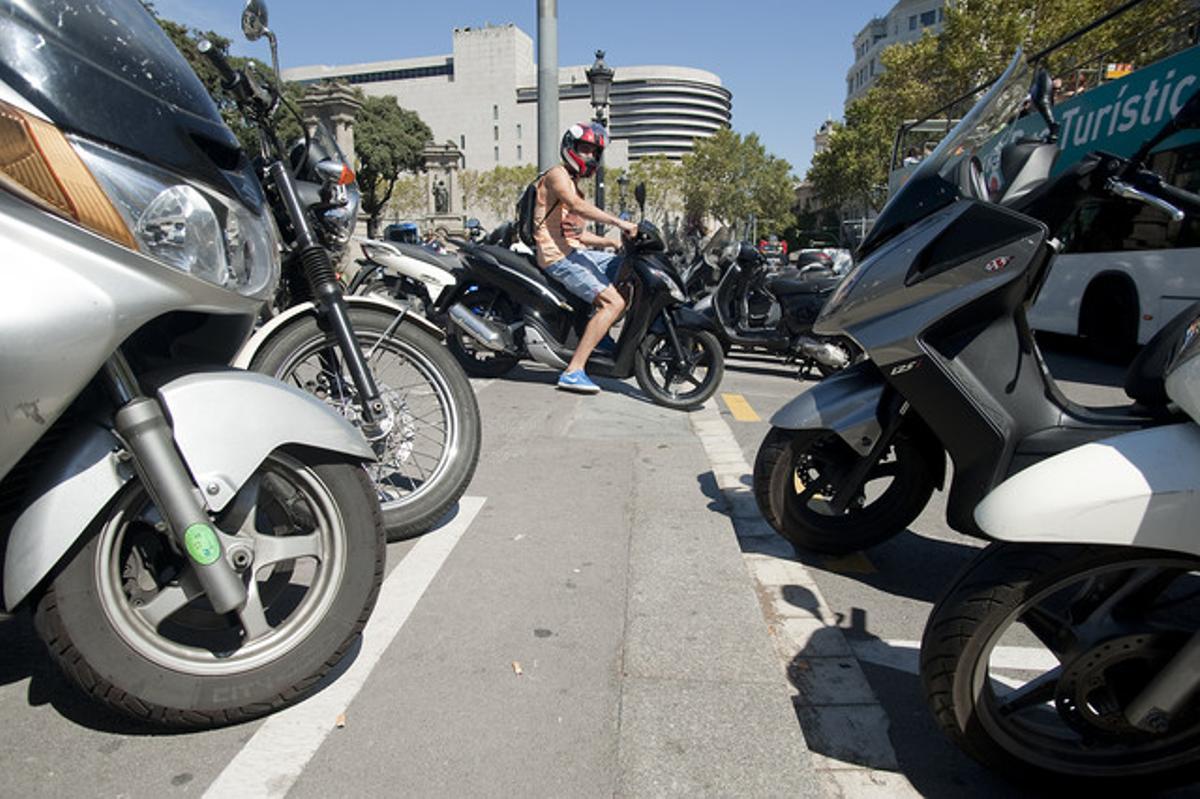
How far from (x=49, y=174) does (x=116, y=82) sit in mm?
294

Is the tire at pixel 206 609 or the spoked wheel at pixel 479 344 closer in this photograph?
the tire at pixel 206 609

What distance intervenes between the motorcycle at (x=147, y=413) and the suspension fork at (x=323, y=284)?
2.01ft

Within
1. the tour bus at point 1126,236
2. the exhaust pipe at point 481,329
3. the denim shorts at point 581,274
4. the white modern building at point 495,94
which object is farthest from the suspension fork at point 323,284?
the white modern building at point 495,94

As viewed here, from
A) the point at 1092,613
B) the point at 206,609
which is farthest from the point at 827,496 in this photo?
the point at 206,609

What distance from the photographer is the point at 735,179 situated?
79.2 meters

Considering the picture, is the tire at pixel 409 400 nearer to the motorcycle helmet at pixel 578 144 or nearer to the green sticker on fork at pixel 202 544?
the green sticker on fork at pixel 202 544

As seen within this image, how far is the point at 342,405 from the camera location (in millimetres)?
2996

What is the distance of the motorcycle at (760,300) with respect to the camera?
762 cm

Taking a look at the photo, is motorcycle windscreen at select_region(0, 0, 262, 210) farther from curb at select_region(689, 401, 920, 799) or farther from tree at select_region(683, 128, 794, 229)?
tree at select_region(683, 128, 794, 229)

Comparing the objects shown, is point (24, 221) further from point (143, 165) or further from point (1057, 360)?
point (1057, 360)

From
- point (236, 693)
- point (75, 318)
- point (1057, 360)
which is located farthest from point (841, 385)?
point (1057, 360)

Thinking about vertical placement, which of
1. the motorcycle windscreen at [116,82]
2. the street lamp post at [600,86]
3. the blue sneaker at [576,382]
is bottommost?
the blue sneaker at [576,382]

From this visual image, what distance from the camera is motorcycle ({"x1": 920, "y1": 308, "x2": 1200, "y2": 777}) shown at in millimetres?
1508

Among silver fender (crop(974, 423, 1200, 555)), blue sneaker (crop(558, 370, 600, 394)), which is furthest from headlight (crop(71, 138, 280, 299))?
blue sneaker (crop(558, 370, 600, 394))
